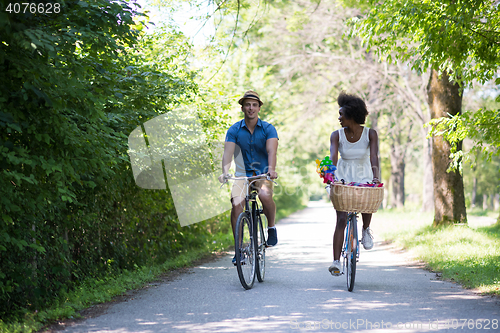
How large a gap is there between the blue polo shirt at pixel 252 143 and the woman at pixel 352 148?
0.91 m

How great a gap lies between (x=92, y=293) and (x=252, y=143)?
2.73 meters

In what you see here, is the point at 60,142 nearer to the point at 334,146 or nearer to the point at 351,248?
the point at 334,146

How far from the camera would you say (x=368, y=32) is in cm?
951

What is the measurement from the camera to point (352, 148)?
632cm

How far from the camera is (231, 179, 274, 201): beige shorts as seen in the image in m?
6.54

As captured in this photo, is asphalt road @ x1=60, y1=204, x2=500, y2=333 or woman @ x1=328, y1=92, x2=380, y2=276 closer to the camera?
asphalt road @ x1=60, y1=204, x2=500, y2=333

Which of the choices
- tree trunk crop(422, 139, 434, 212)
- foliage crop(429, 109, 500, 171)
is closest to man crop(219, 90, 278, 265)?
foliage crop(429, 109, 500, 171)

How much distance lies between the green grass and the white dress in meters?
3.17

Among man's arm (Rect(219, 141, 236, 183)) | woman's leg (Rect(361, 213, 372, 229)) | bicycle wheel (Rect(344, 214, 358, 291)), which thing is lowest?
bicycle wheel (Rect(344, 214, 358, 291))

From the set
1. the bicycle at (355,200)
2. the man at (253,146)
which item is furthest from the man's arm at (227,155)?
the bicycle at (355,200)

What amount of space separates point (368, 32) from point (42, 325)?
24.8 ft

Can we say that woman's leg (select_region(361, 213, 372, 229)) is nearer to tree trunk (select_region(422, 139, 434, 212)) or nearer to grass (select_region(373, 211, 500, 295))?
grass (select_region(373, 211, 500, 295))

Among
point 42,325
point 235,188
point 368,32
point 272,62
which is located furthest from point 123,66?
point 272,62

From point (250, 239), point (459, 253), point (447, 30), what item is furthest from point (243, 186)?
point (459, 253)
